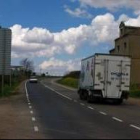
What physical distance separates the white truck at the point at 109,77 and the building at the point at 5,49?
14.5 metres

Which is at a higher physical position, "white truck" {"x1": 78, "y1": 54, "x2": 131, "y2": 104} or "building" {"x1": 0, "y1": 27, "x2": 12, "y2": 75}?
"building" {"x1": 0, "y1": 27, "x2": 12, "y2": 75}

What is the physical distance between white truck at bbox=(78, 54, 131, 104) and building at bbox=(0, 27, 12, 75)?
47.4 ft

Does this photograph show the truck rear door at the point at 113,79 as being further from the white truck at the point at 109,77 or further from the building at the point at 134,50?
the building at the point at 134,50

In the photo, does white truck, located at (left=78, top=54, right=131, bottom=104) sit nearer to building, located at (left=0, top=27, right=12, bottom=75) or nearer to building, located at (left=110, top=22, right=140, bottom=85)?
building, located at (left=0, top=27, right=12, bottom=75)

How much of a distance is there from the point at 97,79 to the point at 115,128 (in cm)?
1739

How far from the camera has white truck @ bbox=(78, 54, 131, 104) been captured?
3541 centimetres

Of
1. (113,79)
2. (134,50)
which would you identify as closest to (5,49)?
(113,79)

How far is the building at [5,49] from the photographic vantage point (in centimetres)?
4831

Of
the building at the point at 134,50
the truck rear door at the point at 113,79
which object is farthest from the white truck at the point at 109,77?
the building at the point at 134,50

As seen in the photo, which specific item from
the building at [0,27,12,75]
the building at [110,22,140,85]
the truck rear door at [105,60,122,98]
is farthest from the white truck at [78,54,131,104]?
the building at [110,22,140,85]

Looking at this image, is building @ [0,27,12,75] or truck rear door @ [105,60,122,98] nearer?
truck rear door @ [105,60,122,98]

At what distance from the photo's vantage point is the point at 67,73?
490ft

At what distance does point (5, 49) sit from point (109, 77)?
1599 cm

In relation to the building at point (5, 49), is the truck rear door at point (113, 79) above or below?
below
